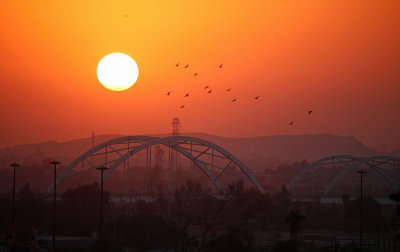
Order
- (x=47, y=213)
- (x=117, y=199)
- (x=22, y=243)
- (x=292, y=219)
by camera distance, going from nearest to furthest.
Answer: (x=22, y=243) → (x=292, y=219) → (x=47, y=213) → (x=117, y=199)

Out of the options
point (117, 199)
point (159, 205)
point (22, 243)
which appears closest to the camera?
point (22, 243)

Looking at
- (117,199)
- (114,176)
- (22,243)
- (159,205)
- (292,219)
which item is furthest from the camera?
(114,176)

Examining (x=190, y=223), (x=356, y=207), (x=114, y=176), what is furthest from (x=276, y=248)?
(x=114, y=176)

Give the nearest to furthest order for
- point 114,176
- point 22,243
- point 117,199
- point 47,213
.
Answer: point 22,243
point 47,213
point 117,199
point 114,176

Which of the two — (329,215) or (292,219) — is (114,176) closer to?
(329,215)

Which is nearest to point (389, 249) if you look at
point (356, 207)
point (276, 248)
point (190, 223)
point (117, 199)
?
point (276, 248)

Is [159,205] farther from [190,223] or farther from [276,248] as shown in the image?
[276,248]

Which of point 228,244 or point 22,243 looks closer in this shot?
point 228,244

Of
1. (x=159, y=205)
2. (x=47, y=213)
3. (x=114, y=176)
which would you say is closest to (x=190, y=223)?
(x=159, y=205)

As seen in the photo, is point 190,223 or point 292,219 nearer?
point 292,219
